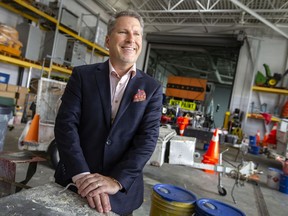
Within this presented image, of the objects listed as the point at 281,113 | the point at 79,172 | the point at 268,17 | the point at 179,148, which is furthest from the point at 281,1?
the point at 79,172

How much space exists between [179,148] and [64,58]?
4.60 metres

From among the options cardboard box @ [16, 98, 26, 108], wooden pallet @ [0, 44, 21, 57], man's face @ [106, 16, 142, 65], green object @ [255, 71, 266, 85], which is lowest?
cardboard box @ [16, 98, 26, 108]

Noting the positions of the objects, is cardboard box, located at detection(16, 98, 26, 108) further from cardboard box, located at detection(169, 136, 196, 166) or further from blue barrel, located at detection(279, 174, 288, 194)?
blue barrel, located at detection(279, 174, 288, 194)

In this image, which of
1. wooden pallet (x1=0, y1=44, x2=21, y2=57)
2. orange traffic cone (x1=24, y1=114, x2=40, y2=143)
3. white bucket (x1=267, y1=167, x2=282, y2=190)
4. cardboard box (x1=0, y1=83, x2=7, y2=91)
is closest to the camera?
orange traffic cone (x1=24, y1=114, x2=40, y2=143)

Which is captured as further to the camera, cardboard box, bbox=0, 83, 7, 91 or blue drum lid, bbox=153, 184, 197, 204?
cardboard box, bbox=0, 83, 7, 91

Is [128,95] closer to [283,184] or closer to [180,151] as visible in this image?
[180,151]

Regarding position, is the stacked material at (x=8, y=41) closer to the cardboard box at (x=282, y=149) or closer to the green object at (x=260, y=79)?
the cardboard box at (x=282, y=149)

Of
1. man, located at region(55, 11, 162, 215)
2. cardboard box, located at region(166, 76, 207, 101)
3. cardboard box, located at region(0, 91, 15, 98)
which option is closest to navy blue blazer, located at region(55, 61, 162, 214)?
man, located at region(55, 11, 162, 215)

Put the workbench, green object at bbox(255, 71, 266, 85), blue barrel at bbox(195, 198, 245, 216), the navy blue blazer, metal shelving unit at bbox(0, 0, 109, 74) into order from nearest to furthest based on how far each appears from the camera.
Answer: the workbench → the navy blue blazer → blue barrel at bbox(195, 198, 245, 216) → metal shelving unit at bbox(0, 0, 109, 74) → green object at bbox(255, 71, 266, 85)

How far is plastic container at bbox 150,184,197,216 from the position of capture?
1.41m

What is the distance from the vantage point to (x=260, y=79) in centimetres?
758

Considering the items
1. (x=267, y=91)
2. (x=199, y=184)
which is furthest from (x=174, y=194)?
(x=267, y=91)

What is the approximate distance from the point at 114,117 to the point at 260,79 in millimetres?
7651

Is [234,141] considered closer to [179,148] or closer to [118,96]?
[179,148]
